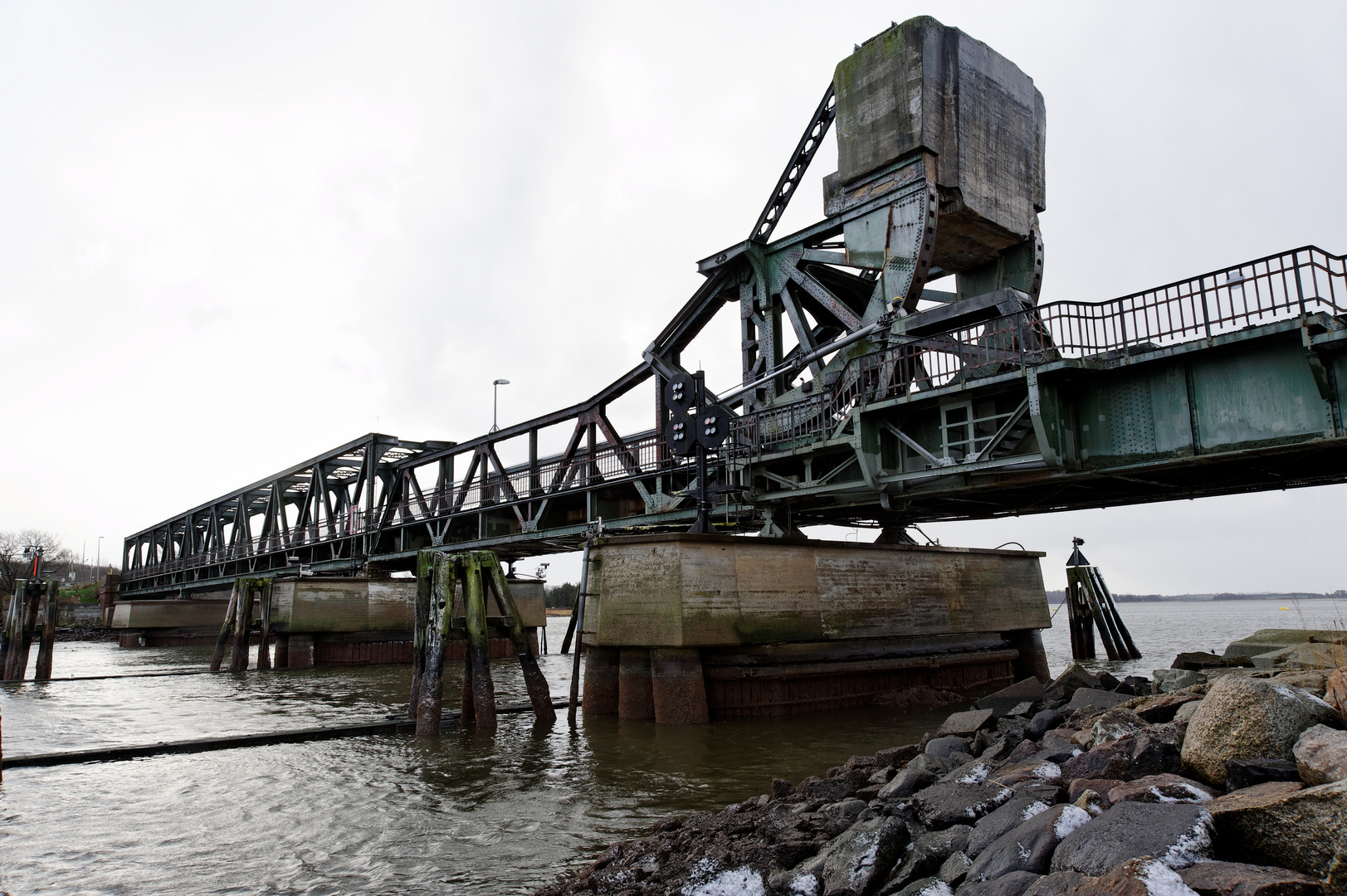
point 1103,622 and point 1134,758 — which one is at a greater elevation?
point 1134,758

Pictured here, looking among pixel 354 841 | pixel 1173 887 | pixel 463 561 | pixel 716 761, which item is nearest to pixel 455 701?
pixel 463 561

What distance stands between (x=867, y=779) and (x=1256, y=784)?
154 inches

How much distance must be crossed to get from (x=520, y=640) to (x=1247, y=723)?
39.7 feet

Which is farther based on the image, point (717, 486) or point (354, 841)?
point (717, 486)

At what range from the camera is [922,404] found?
16.6m

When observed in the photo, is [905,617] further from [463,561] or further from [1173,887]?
[1173,887]

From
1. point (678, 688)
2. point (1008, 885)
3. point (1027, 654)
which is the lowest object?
point (1027, 654)

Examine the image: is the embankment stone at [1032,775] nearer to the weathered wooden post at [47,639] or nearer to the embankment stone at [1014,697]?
the embankment stone at [1014,697]

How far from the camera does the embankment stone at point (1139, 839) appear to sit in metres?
4.51

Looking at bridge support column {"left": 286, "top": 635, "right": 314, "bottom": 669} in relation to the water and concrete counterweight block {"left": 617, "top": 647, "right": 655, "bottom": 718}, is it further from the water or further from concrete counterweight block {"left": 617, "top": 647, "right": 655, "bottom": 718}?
concrete counterweight block {"left": 617, "top": 647, "right": 655, "bottom": 718}

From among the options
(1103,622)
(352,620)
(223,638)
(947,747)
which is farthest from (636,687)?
(1103,622)

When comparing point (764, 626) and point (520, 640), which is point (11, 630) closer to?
point (520, 640)

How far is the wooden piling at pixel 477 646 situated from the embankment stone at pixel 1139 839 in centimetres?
1165

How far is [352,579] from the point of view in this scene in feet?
117
